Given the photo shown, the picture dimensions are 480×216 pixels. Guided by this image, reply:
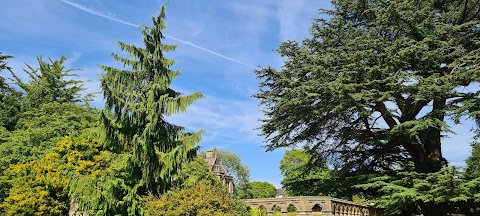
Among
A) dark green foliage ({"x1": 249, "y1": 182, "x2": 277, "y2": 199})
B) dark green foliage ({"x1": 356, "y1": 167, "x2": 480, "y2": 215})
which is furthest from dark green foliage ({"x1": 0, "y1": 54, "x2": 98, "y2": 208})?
dark green foliage ({"x1": 249, "y1": 182, "x2": 277, "y2": 199})

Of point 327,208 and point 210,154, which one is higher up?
point 210,154

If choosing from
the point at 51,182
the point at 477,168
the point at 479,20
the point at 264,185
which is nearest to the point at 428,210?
the point at 477,168

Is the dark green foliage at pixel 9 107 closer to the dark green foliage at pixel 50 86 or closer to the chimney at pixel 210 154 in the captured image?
the dark green foliage at pixel 50 86

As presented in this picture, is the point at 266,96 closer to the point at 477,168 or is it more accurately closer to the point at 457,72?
the point at 457,72

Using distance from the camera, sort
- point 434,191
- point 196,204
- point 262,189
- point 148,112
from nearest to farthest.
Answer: point 196,204 → point 434,191 → point 148,112 → point 262,189

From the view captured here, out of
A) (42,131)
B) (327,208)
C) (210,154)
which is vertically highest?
(210,154)

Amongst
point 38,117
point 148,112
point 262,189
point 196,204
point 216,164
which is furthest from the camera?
point 262,189

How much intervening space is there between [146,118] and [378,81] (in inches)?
374

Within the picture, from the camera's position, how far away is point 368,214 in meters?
21.2

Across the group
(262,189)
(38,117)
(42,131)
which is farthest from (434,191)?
(262,189)

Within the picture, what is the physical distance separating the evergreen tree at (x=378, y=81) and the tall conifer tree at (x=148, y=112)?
15.4ft

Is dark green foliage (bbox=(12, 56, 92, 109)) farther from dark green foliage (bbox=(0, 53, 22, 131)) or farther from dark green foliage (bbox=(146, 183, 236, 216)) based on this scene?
dark green foliage (bbox=(146, 183, 236, 216))

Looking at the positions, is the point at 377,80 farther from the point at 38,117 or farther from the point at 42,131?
the point at 38,117

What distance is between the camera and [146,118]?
583 inches
